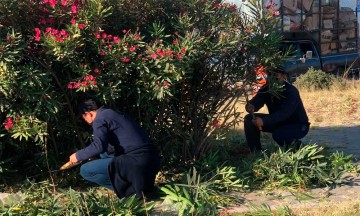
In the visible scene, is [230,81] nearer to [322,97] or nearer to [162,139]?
[162,139]

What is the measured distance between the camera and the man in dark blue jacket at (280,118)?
608 centimetres

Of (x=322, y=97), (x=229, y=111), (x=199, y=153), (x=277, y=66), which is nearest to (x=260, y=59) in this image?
(x=277, y=66)

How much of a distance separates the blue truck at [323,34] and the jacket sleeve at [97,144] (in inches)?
445

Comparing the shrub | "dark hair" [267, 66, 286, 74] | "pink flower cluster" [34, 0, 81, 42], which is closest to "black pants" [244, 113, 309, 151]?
the shrub

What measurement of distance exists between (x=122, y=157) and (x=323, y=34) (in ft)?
45.9

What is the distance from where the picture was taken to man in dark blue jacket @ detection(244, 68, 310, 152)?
239 inches

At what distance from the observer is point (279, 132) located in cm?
620

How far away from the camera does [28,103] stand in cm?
473

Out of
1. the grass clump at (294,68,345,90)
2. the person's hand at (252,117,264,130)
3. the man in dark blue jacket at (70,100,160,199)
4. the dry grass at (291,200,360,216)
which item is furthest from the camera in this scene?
the grass clump at (294,68,345,90)

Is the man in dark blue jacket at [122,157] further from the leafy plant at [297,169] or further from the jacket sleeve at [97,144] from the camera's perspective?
the leafy plant at [297,169]

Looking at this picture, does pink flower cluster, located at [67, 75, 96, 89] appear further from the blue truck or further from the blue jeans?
the blue truck

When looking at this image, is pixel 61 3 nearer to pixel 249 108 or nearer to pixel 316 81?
pixel 249 108

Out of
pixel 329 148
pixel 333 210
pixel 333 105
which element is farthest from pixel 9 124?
pixel 333 105

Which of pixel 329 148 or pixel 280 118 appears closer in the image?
pixel 280 118
